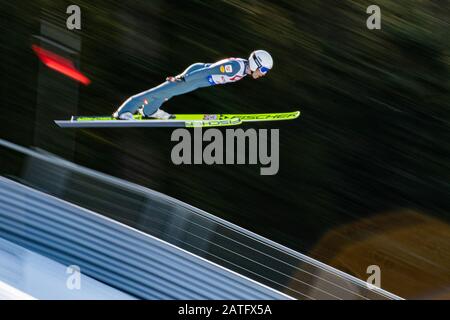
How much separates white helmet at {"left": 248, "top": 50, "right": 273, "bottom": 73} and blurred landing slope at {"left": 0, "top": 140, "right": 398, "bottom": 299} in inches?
36.9

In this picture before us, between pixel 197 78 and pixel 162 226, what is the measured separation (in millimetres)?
940

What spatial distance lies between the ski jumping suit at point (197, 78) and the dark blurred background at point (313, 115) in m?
0.05

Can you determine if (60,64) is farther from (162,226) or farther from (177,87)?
(162,226)

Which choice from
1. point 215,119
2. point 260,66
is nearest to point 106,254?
point 215,119

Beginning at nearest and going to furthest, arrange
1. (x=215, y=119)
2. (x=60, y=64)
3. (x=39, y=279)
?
(x=39, y=279) < (x=215, y=119) < (x=60, y=64)

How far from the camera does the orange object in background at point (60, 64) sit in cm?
504

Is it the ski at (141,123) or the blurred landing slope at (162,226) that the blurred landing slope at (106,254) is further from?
the ski at (141,123)

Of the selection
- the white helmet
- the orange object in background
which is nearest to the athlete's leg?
the white helmet

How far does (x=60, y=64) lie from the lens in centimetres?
506

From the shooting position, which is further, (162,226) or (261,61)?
(162,226)

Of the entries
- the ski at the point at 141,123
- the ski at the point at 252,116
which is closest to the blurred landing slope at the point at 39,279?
the ski at the point at 141,123
